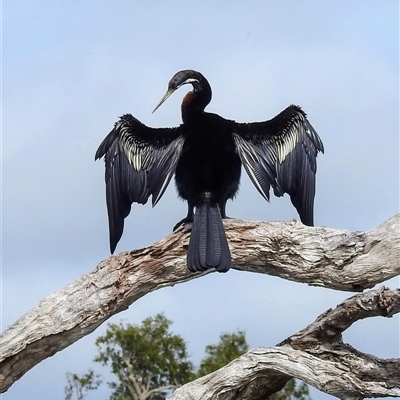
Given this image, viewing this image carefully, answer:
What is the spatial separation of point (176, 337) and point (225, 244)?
843cm

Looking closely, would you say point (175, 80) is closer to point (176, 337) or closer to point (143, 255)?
point (143, 255)

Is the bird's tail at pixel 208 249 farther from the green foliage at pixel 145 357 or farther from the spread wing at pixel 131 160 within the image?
the green foliage at pixel 145 357

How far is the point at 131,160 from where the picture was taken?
666 centimetres

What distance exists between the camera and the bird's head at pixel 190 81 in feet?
23.0

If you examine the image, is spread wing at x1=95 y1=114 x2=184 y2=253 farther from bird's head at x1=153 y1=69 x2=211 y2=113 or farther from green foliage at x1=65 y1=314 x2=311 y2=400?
green foliage at x1=65 y1=314 x2=311 y2=400

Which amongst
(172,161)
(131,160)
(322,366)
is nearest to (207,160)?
(172,161)

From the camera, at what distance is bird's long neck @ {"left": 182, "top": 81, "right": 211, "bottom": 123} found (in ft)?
22.9

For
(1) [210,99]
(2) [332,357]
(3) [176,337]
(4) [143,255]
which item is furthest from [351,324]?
(3) [176,337]

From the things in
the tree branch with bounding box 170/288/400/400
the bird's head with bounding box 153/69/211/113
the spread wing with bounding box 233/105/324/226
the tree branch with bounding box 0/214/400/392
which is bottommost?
the tree branch with bounding box 170/288/400/400

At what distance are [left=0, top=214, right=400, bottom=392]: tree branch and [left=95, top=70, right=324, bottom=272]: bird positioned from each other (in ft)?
1.76

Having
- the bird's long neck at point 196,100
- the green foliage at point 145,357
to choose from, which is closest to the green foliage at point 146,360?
the green foliage at point 145,357

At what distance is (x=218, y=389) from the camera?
5.70 meters

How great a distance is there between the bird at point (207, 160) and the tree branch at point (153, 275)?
54 cm

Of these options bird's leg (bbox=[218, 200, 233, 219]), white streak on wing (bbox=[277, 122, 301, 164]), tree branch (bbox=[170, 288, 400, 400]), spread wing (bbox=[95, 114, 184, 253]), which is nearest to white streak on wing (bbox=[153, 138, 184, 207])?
spread wing (bbox=[95, 114, 184, 253])
